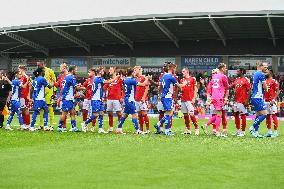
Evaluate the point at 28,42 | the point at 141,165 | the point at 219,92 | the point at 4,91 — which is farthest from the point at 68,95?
the point at 28,42

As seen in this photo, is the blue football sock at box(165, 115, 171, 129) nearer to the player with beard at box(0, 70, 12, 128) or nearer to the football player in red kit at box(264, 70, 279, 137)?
the football player in red kit at box(264, 70, 279, 137)

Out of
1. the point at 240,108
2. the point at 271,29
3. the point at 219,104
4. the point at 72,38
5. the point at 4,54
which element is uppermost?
the point at 72,38

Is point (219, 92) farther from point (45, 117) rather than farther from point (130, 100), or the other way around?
point (45, 117)

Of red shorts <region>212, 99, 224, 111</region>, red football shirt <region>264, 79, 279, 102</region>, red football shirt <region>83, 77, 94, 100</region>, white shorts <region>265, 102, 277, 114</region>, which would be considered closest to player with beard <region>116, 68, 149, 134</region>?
red football shirt <region>83, 77, 94, 100</region>

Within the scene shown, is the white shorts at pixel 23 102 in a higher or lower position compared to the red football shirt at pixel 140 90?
lower

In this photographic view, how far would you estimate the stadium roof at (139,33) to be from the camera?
37.6 metres

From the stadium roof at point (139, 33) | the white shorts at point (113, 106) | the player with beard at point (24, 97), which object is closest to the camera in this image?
the white shorts at point (113, 106)

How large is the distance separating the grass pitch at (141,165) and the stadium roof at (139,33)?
84.8 ft

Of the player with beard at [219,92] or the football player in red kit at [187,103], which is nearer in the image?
the player with beard at [219,92]

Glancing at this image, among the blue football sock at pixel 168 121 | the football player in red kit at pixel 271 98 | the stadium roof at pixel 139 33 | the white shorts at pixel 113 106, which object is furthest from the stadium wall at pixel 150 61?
the blue football sock at pixel 168 121

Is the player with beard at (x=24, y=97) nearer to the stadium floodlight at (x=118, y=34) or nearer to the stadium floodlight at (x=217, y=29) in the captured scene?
the stadium floodlight at (x=217, y=29)

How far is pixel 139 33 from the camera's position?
42.9m

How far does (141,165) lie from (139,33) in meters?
34.7

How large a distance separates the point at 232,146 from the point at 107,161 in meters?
3.88
